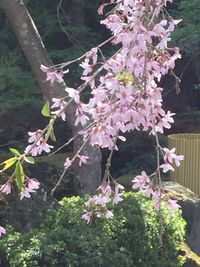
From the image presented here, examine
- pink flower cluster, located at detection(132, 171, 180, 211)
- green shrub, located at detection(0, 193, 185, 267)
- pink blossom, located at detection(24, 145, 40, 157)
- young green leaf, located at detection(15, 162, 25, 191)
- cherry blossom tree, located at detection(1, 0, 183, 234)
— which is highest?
cherry blossom tree, located at detection(1, 0, 183, 234)

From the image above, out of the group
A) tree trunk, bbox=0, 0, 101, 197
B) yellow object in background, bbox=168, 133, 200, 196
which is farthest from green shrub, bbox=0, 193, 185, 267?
yellow object in background, bbox=168, 133, 200, 196

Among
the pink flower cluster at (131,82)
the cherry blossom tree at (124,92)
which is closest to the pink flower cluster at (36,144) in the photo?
the cherry blossom tree at (124,92)

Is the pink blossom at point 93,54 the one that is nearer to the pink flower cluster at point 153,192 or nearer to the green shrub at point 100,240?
the pink flower cluster at point 153,192

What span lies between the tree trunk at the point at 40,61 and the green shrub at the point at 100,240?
1.27 metres

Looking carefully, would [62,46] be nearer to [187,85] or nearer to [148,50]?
[187,85]

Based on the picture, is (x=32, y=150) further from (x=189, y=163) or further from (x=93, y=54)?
(x=189, y=163)

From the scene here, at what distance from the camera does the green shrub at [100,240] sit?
3.92m

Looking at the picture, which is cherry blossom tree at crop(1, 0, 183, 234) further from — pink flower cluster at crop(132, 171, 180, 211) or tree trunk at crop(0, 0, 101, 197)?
tree trunk at crop(0, 0, 101, 197)

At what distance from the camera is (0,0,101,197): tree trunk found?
233 inches

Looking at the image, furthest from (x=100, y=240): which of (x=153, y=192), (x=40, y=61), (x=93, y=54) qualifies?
(x=40, y=61)

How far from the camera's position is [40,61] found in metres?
6.04

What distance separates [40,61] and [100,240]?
95.9 inches

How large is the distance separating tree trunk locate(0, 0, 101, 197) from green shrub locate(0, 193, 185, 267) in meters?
1.27

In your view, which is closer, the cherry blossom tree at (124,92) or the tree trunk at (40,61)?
the cherry blossom tree at (124,92)
